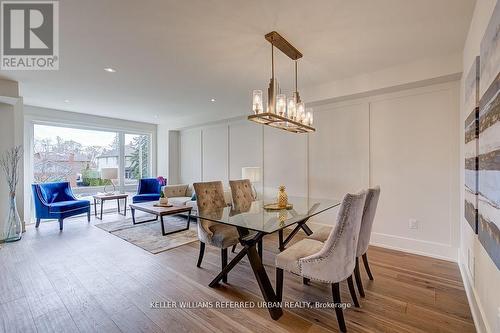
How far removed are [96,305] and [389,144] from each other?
13.3 feet

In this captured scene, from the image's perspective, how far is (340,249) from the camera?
1764 millimetres

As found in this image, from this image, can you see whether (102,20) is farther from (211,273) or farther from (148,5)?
(211,273)

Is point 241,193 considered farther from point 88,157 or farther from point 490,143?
point 88,157

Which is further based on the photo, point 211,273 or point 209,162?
Answer: point 209,162

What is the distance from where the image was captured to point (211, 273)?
106 inches

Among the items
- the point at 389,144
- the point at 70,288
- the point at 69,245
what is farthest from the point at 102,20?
the point at 389,144

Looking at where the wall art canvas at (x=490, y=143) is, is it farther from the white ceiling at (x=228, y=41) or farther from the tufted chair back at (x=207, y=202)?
the tufted chair back at (x=207, y=202)

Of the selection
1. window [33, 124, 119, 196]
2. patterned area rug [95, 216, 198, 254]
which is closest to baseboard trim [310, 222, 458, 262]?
patterned area rug [95, 216, 198, 254]

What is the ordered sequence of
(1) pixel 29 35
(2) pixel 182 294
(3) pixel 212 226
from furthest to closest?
(3) pixel 212 226, (1) pixel 29 35, (2) pixel 182 294

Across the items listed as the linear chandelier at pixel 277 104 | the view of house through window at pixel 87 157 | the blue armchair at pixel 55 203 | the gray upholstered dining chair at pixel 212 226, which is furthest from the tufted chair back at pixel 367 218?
the view of house through window at pixel 87 157

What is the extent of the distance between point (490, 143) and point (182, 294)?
2.63 m

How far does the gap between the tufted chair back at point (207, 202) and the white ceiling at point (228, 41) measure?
5.32 feet

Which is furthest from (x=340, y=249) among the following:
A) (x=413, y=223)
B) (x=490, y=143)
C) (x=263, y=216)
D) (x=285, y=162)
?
(x=285, y=162)

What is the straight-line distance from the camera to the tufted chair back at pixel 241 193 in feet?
10.9
